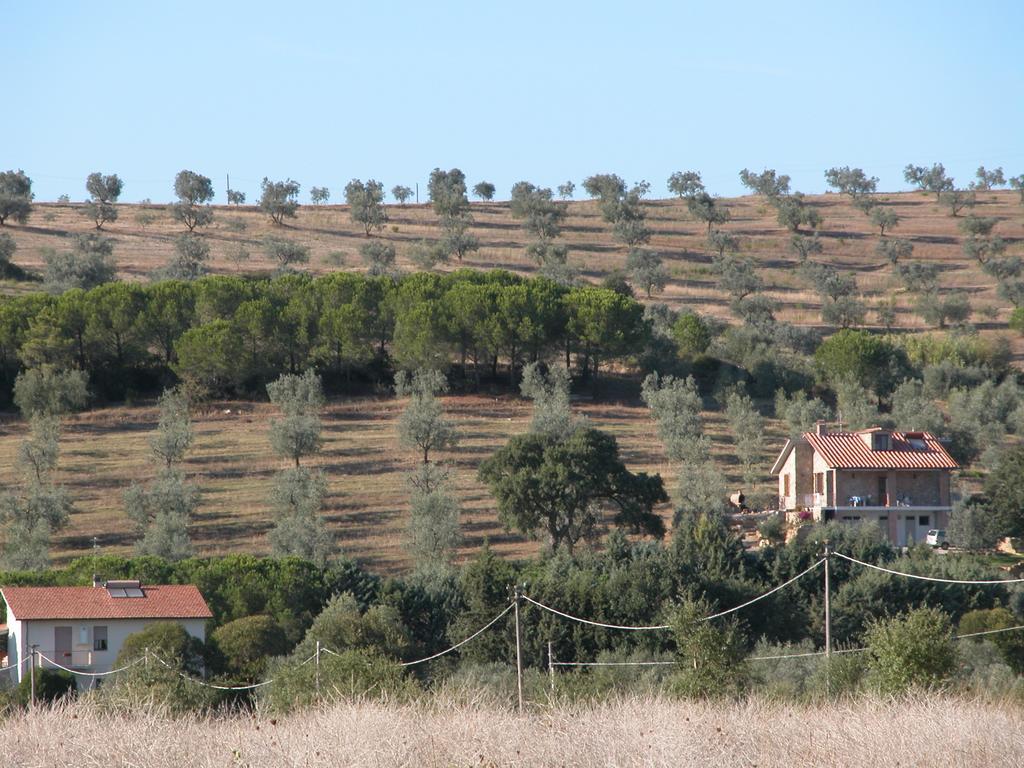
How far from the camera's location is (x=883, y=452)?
184 ft

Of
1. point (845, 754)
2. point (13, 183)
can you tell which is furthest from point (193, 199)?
point (845, 754)

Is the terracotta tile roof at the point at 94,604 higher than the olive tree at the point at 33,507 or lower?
lower

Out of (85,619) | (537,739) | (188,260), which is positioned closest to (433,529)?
(85,619)

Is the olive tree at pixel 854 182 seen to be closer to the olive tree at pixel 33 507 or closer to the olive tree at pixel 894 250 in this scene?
the olive tree at pixel 894 250

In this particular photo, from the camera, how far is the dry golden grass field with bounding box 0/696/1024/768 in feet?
→ 55.8

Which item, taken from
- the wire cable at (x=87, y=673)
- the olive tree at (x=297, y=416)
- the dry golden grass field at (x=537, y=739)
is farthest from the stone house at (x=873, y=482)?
the dry golden grass field at (x=537, y=739)

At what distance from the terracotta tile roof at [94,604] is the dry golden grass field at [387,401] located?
830 centimetres

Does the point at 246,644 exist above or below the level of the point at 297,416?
below

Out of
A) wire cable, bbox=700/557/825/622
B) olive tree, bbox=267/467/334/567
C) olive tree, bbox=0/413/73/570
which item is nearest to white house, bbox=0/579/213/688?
olive tree, bbox=267/467/334/567

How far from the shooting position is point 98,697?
82.7 ft

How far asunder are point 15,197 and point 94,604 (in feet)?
229

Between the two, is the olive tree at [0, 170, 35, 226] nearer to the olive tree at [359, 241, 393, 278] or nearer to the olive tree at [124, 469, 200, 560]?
the olive tree at [359, 241, 393, 278]

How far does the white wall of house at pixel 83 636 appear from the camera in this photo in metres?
37.5

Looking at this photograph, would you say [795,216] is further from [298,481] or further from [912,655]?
[912,655]
